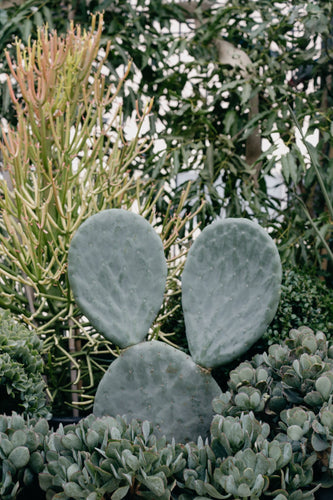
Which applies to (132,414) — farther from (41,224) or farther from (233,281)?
(41,224)

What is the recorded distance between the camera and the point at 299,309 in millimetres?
1627

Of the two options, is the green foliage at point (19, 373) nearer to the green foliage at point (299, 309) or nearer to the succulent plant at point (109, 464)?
the succulent plant at point (109, 464)

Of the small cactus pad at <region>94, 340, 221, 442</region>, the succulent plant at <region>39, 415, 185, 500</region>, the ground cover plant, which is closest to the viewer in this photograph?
the succulent plant at <region>39, 415, 185, 500</region>

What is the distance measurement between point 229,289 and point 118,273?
277 mm

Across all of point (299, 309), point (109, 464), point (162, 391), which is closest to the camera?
point (109, 464)

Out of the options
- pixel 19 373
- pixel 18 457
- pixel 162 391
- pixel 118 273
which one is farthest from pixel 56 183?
pixel 18 457

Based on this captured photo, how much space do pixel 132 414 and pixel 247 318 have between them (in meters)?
0.35

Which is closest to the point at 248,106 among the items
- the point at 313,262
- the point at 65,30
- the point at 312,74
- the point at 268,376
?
the point at 312,74

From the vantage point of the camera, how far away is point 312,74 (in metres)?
2.23

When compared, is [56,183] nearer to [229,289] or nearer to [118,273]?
[118,273]

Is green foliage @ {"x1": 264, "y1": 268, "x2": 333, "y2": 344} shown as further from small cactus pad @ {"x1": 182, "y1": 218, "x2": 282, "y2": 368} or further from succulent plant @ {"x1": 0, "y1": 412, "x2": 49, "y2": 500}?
succulent plant @ {"x1": 0, "y1": 412, "x2": 49, "y2": 500}

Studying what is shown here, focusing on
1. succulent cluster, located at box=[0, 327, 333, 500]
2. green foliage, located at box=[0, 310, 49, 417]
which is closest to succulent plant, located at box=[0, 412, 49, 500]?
succulent cluster, located at box=[0, 327, 333, 500]

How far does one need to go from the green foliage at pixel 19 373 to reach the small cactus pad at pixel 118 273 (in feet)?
0.69

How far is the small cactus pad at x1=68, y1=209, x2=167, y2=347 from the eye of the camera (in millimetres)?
1260
